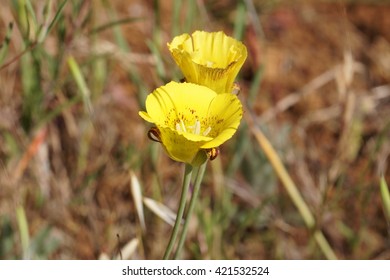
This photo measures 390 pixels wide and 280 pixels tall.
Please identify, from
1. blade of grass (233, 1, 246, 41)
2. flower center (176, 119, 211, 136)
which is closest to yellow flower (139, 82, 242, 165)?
flower center (176, 119, 211, 136)

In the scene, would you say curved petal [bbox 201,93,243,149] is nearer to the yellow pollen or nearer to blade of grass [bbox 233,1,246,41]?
the yellow pollen

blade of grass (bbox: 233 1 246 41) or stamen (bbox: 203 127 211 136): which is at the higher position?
stamen (bbox: 203 127 211 136)

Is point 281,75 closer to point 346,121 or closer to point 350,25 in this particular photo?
point 350,25

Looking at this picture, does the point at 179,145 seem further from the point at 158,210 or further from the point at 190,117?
the point at 158,210

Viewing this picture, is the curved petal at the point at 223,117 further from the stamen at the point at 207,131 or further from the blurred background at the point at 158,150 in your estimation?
the blurred background at the point at 158,150

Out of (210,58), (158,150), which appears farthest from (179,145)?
(158,150)
